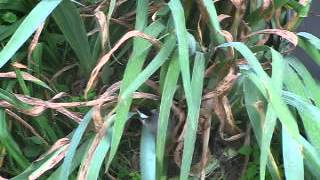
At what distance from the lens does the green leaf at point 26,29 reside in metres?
1.28

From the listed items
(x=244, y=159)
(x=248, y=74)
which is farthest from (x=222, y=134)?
(x=248, y=74)

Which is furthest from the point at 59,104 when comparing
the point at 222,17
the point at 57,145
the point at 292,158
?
the point at 292,158

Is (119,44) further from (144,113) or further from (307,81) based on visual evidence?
(307,81)

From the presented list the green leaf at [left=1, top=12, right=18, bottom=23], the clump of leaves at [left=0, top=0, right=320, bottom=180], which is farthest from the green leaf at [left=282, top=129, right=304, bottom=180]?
the green leaf at [left=1, top=12, right=18, bottom=23]

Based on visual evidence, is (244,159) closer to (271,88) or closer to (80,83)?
(271,88)

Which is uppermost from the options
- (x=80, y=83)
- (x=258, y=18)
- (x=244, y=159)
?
(x=258, y=18)

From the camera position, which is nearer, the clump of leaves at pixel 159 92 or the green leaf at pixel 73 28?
the clump of leaves at pixel 159 92

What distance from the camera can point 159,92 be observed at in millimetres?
1410

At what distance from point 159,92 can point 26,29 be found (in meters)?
0.34

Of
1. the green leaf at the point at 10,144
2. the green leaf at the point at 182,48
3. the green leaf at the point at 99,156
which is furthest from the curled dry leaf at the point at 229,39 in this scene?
the green leaf at the point at 10,144

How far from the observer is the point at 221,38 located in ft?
4.50

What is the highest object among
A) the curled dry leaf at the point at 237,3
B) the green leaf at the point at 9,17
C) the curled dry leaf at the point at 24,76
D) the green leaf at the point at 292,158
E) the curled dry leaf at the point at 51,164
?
the green leaf at the point at 9,17

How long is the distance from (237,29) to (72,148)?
541 mm

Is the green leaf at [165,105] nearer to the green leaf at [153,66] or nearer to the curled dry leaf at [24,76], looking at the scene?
the green leaf at [153,66]
